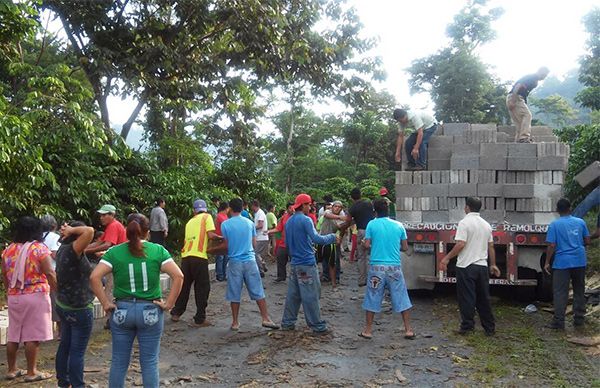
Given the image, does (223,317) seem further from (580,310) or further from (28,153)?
(580,310)

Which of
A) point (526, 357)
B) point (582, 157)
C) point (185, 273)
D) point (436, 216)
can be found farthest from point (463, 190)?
point (582, 157)

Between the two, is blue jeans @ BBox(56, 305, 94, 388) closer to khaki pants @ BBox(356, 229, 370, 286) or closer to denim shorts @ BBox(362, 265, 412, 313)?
denim shorts @ BBox(362, 265, 412, 313)

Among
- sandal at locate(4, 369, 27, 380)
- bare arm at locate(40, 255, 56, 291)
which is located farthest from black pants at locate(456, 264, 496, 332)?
sandal at locate(4, 369, 27, 380)

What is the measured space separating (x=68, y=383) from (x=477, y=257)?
4790 millimetres

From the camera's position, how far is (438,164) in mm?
9445

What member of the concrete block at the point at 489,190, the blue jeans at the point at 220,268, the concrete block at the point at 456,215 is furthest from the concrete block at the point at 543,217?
the blue jeans at the point at 220,268

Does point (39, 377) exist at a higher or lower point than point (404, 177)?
lower

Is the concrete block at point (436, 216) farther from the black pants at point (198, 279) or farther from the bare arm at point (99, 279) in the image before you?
the bare arm at point (99, 279)

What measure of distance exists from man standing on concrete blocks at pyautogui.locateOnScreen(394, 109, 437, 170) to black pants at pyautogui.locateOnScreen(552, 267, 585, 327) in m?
2.87

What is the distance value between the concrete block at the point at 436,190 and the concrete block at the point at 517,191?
87 centimetres

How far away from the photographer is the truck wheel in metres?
8.29

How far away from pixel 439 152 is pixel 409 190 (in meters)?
0.88

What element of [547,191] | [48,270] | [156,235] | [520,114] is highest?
[520,114]

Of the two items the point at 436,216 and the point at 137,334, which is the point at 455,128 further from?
the point at 137,334
